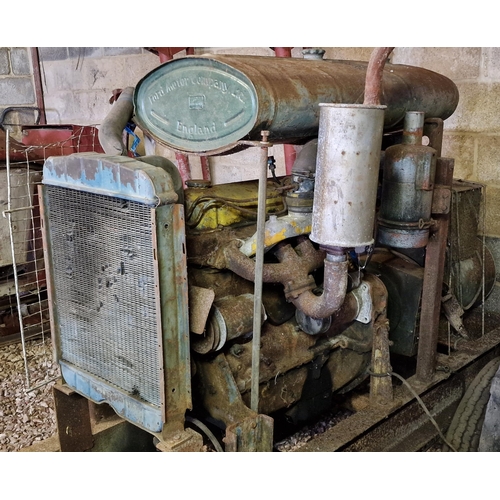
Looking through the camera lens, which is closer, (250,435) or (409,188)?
(250,435)

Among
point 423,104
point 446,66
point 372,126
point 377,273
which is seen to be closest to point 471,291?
point 377,273

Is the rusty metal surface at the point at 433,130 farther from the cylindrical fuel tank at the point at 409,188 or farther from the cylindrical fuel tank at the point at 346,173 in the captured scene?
the cylindrical fuel tank at the point at 346,173

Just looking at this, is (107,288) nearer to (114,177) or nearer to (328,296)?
(114,177)

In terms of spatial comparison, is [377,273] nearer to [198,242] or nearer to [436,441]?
[436,441]

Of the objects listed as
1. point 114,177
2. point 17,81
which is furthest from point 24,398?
point 17,81

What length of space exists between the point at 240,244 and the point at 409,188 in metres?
0.64

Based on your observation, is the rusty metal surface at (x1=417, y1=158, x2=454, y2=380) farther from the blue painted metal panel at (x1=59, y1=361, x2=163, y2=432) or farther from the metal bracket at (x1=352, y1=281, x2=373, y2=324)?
the blue painted metal panel at (x1=59, y1=361, x2=163, y2=432)

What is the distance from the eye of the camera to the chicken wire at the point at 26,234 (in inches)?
134

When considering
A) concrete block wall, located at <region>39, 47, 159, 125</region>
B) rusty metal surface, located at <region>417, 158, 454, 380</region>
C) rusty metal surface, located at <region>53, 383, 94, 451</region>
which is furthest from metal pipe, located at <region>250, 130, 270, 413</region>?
concrete block wall, located at <region>39, 47, 159, 125</region>

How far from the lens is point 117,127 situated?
2.05 m

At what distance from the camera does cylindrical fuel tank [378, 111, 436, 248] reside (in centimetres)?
209

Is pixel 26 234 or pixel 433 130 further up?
pixel 433 130

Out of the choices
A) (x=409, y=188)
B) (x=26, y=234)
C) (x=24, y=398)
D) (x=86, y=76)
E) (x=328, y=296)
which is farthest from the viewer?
(x=86, y=76)

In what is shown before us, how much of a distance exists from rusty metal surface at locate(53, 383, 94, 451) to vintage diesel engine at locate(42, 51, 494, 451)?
0.13 feet
